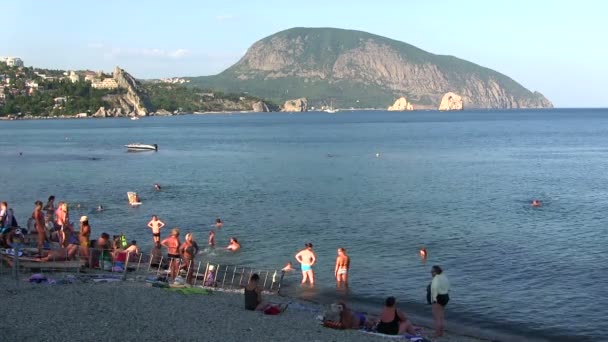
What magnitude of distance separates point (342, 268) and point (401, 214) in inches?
602

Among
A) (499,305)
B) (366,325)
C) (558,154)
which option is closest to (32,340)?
(366,325)

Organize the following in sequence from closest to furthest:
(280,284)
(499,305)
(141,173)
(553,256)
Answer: (499,305)
(280,284)
(553,256)
(141,173)

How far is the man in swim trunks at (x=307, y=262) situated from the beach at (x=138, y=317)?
3.50 metres

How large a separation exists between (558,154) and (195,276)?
6619cm

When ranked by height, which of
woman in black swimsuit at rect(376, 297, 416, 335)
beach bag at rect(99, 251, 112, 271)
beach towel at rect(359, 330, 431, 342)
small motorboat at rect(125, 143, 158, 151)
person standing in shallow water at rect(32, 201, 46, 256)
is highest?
person standing in shallow water at rect(32, 201, 46, 256)

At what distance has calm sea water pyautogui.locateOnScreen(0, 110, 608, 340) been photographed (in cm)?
2003

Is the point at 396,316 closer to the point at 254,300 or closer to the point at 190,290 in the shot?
the point at 254,300

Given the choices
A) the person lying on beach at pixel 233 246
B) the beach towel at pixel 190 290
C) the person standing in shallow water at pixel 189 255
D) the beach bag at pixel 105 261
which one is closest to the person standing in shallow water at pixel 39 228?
the beach bag at pixel 105 261

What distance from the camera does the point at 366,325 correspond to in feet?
49.3

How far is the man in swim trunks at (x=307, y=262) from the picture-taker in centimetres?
2078

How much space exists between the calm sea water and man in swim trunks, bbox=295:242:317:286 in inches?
30.7

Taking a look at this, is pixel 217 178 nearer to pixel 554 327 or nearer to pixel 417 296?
pixel 417 296

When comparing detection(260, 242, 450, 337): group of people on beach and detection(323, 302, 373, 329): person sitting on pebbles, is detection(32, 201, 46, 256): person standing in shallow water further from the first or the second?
detection(260, 242, 450, 337): group of people on beach

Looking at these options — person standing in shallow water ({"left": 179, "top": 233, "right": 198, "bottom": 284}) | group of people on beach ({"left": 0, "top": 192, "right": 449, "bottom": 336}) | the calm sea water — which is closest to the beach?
group of people on beach ({"left": 0, "top": 192, "right": 449, "bottom": 336})
